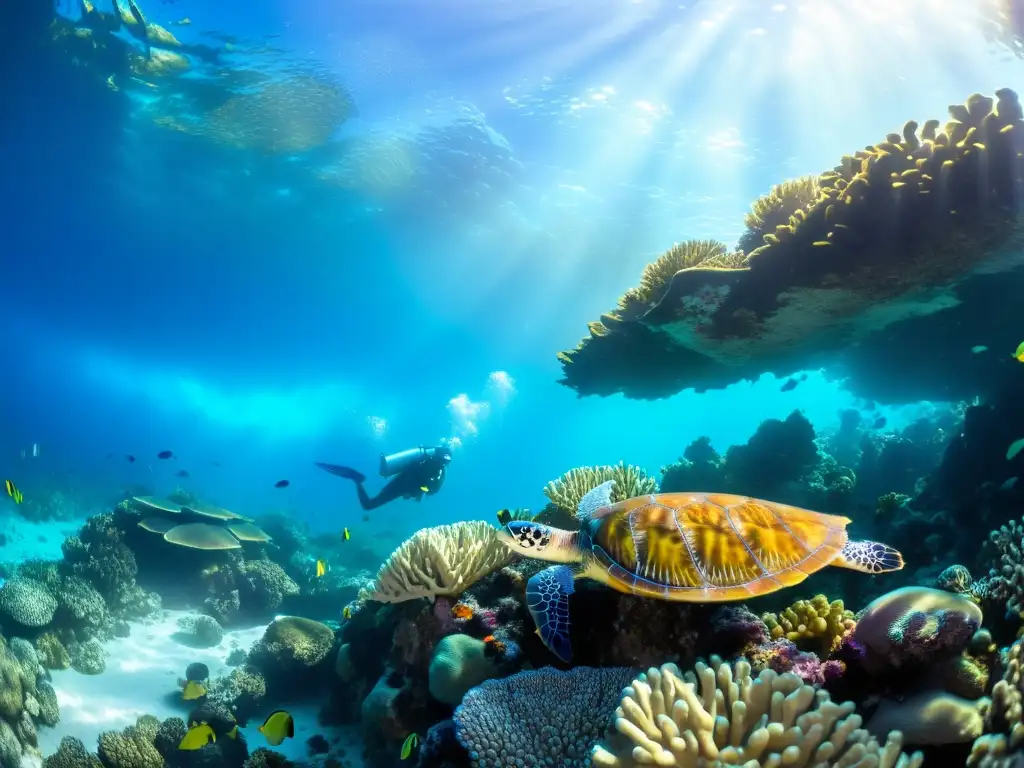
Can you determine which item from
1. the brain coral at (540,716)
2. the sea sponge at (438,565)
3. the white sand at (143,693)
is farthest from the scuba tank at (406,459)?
the brain coral at (540,716)

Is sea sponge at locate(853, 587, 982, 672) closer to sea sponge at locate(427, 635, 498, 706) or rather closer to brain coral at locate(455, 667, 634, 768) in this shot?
brain coral at locate(455, 667, 634, 768)

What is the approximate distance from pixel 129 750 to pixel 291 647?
239 centimetres

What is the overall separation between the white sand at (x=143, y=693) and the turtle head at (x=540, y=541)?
168 inches

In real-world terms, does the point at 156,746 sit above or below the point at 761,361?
below

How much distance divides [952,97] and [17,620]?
29.3 m

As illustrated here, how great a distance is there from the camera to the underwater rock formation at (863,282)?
548cm

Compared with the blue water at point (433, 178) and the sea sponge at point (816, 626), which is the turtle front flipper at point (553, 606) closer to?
the sea sponge at point (816, 626)

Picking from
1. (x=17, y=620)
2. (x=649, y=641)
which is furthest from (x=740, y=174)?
(x=17, y=620)

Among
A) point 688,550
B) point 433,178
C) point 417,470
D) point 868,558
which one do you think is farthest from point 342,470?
point 433,178

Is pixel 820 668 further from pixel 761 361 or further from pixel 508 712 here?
pixel 761 361

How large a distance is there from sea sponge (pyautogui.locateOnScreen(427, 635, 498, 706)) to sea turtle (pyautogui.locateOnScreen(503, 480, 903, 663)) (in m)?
1.03

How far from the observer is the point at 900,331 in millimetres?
8797

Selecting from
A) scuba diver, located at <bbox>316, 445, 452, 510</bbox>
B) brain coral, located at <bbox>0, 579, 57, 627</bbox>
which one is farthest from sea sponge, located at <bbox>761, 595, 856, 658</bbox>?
brain coral, located at <bbox>0, 579, 57, 627</bbox>

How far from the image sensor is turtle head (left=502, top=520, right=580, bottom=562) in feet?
11.9
